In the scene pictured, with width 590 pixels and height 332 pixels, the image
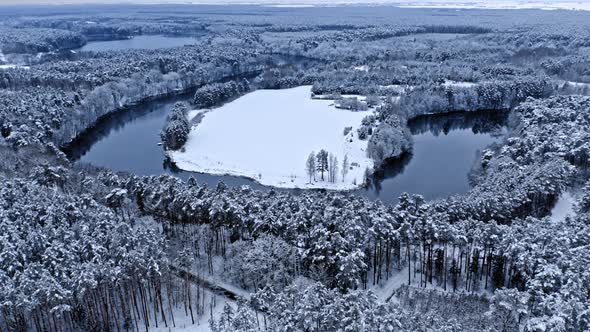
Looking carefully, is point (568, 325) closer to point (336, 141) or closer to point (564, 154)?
point (564, 154)

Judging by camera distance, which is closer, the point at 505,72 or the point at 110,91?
the point at 110,91

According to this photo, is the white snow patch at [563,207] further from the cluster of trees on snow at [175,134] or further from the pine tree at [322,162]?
the cluster of trees on snow at [175,134]

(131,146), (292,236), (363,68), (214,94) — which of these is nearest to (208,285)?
(292,236)

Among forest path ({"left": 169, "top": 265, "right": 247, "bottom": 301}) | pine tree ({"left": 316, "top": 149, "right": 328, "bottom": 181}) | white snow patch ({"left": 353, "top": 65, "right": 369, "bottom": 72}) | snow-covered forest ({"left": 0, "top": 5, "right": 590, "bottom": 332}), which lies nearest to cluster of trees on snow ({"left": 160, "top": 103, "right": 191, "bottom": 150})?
snow-covered forest ({"left": 0, "top": 5, "right": 590, "bottom": 332})

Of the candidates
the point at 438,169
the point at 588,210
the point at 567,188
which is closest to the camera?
the point at 588,210

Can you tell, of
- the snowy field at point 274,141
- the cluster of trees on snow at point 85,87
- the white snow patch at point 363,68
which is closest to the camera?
the snowy field at point 274,141

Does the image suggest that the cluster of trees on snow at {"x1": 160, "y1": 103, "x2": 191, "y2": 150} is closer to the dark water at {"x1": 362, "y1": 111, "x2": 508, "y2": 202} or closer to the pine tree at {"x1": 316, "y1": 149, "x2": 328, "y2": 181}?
the pine tree at {"x1": 316, "y1": 149, "x2": 328, "y2": 181}

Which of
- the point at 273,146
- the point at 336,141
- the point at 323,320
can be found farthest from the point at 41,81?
the point at 323,320

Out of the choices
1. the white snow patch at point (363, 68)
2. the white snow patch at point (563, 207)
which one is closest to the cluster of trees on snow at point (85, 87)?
the white snow patch at point (363, 68)
